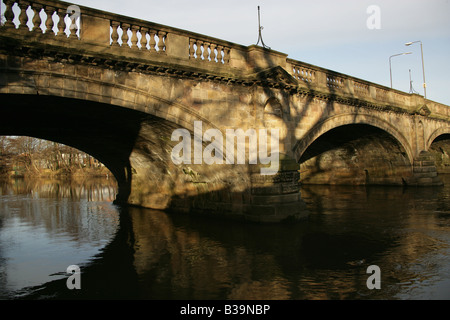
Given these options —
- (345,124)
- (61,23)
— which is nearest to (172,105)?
(61,23)

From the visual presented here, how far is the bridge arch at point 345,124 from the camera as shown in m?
12.5

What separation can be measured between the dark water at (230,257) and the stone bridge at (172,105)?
158 cm

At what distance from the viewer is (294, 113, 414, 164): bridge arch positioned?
12.5 meters

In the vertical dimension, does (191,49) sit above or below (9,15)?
above

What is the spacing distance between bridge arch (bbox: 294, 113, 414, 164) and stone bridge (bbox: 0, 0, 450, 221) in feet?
0.26

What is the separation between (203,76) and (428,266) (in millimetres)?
7258

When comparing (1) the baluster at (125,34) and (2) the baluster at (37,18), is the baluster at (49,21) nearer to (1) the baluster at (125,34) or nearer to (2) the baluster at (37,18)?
(2) the baluster at (37,18)

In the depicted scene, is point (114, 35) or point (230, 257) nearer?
point (230, 257)

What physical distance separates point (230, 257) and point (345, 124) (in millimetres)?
10626

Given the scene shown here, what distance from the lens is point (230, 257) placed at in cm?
717

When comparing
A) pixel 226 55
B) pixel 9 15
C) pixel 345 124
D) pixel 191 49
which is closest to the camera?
pixel 9 15

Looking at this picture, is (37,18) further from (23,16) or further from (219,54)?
(219,54)

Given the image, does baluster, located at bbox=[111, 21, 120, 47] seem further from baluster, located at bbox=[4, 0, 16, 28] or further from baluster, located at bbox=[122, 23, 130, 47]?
baluster, located at bbox=[4, 0, 16, 28]
